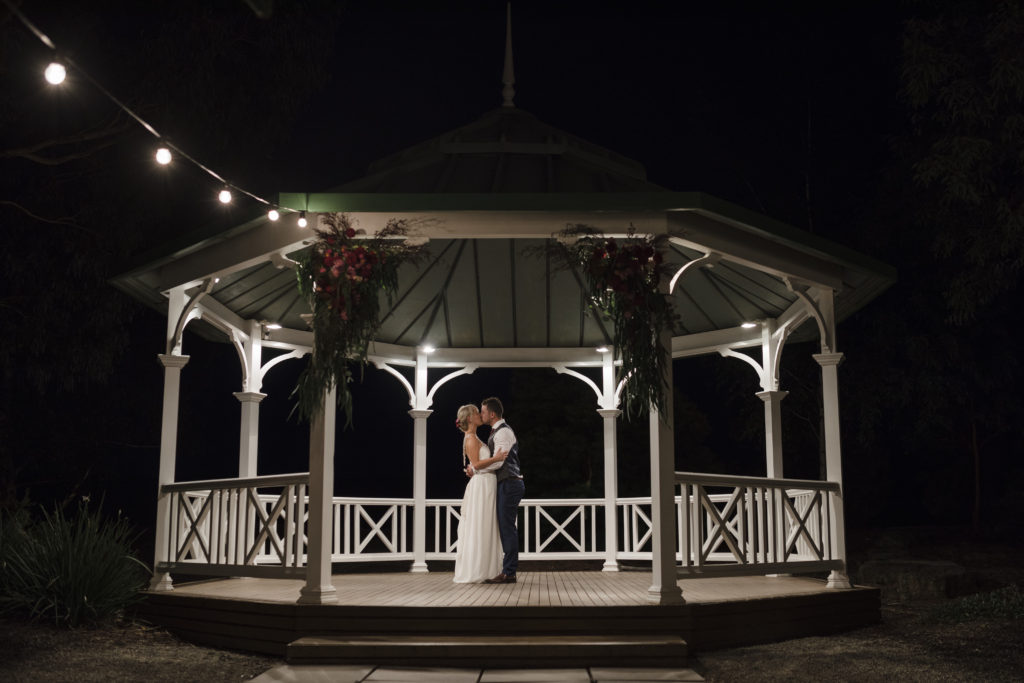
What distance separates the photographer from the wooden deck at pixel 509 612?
7.68m

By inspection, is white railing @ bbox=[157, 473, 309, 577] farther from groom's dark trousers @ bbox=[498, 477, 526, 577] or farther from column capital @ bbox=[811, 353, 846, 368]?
column capital @ bbox=[811, 353, 846, 368]

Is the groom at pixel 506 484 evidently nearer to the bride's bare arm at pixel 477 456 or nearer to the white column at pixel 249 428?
the bride's bare arm at pixel 477 456

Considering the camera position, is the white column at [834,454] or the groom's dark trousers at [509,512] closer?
the white column at [834,454]

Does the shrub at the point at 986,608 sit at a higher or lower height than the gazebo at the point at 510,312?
lower

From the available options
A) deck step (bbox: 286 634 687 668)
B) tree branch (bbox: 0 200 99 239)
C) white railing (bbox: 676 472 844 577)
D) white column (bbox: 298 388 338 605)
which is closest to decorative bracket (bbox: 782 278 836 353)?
white railing (bbox: 676 472 844 577)

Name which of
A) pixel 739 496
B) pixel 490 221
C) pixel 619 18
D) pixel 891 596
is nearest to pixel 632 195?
pixel 490 221

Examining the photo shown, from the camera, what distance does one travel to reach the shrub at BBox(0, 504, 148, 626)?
27.6 ft

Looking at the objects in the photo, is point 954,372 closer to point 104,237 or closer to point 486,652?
point 486,652

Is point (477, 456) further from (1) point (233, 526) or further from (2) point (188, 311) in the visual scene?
(2) point (188, 311)

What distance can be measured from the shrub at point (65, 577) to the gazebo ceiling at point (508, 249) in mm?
2471

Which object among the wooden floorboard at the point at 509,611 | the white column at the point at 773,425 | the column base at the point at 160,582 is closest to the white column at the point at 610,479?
the white column at the point at 773,425

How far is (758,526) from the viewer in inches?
357

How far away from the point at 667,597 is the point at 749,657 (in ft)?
2.53

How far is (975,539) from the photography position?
18.4 metres
